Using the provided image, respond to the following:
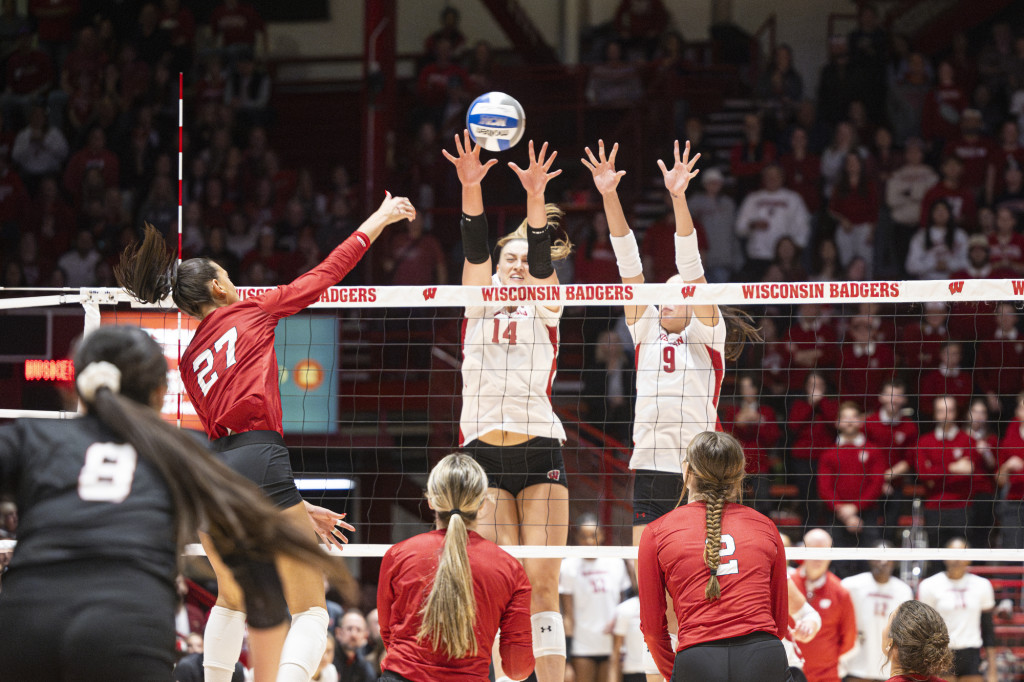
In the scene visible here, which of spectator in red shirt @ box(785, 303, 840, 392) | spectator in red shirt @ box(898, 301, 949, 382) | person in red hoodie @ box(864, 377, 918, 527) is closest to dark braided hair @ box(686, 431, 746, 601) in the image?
person in red hoodie @ box(864, 377, 918, 527)

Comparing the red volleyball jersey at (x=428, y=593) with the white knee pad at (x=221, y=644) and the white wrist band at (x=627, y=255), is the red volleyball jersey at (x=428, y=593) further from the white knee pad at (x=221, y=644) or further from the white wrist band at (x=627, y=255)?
the white wrist band at (x=627, y=255)

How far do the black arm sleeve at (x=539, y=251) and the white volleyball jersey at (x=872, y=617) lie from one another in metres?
5.12

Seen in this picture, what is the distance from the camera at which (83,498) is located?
3037mm

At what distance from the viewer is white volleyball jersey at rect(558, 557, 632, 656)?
10375mm

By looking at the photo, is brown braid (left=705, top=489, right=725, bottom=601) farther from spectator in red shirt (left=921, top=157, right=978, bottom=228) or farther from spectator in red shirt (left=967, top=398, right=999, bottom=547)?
spectator in red shirt (left=921, top=157, right=978, bottom=228)

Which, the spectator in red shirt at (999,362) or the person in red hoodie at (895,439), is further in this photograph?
the spectator in red shirt at (999,362)

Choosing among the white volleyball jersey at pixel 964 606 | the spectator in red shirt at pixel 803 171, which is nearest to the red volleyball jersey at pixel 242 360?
the white volleyball jersey at pixel 964 606

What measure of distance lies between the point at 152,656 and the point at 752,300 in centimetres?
383

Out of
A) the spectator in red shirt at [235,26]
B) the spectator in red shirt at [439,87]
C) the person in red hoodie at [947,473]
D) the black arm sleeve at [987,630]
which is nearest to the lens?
the black arm sleeve at [987,630]

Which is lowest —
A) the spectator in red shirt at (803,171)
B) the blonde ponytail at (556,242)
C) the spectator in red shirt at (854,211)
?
the blonde ponytail at (556,242)

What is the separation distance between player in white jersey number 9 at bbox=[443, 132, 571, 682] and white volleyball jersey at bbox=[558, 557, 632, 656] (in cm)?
423

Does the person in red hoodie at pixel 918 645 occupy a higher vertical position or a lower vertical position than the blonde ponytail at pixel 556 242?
lower

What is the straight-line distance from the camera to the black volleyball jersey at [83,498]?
9.83 feet

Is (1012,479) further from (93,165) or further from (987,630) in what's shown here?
(93,165)
